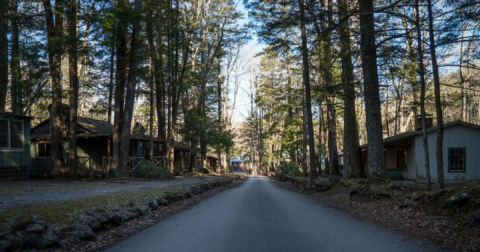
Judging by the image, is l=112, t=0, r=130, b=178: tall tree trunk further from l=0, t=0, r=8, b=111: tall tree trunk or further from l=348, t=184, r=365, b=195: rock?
l=348, t=184, r=365, b=195: rock

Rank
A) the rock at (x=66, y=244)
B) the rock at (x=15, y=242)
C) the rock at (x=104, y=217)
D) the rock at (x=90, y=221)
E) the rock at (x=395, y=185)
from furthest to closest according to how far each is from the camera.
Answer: the rock at (x=395, y=185) → the rock at (x=104, y=217) → the rock at (x=90, y=221) → the rock at (x=66, y=244) → the rock at (x=15, y=242)

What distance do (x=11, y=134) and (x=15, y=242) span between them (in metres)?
18.8

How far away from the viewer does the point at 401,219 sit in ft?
26.6

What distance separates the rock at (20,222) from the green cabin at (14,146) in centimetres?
1684

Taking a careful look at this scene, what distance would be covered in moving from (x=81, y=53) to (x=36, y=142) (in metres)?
13.2

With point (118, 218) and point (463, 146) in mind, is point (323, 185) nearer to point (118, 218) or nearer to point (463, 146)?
point (463, 146)

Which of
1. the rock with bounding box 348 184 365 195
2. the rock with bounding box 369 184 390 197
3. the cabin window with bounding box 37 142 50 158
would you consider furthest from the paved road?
the cabin window with bounding box 37 142 50 158

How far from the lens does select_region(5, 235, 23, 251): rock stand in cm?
500

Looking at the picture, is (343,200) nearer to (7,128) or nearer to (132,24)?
(132,24)

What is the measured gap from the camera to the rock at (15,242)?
16.4 ft

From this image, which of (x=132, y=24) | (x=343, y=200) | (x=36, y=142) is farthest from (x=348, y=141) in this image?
(x=36, y=142)

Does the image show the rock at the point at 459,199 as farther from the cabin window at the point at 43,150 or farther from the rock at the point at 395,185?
the cabin window at the point at 43,150

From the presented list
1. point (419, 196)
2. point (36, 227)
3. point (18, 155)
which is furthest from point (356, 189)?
point (18, 155)

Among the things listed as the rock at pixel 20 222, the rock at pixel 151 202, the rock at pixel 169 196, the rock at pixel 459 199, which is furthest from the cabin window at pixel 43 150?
the rock at pixel 459 199
